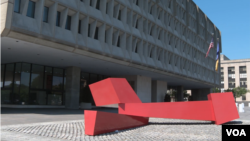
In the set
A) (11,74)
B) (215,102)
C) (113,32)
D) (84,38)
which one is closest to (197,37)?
(113,32)

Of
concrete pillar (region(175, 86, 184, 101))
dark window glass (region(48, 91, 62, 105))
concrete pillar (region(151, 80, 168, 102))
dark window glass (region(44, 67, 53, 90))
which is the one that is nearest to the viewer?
dark window glass (region(44, 67, 53, 90))

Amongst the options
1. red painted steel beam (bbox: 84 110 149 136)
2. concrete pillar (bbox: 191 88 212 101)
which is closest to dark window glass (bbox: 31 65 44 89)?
red painted steel beam (bbox: 84 110 149 136)

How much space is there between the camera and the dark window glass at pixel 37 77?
88.4 ft

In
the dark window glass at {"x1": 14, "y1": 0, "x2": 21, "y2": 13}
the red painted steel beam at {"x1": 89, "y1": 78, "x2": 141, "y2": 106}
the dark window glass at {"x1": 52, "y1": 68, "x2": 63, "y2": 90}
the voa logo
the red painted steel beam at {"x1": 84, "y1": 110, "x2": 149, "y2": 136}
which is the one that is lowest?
the red painted steel beam at {"x1": 84, "y1": 110, "x2": 149, "y2": 136}

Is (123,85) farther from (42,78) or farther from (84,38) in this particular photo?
(42,78)

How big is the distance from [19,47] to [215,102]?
1530 cm

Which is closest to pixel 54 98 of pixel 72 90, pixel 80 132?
pixel 72 90

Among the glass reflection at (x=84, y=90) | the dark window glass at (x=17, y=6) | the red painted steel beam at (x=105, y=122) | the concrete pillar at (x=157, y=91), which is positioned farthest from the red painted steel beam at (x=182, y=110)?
the concrete pillar at (x=157, y=91)

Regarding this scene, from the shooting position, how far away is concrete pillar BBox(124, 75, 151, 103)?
3500 centimetres

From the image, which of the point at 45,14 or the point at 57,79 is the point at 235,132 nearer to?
the point at 45,14

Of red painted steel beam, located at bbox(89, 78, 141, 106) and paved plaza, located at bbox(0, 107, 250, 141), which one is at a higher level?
red painted steel beam, located at bbox(89, 78, 141, 106)

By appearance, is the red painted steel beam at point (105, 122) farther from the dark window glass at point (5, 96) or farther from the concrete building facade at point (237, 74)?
the concrete building facade at point (237, 74)

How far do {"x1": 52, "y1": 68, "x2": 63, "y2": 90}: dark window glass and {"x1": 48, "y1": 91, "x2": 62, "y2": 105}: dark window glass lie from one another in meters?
0.73

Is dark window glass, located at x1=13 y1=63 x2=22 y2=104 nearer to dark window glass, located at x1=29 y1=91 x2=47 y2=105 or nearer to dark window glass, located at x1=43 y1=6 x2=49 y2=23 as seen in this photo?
dark window glass, located at x1=29 y1=91 x2=47 y2=105
